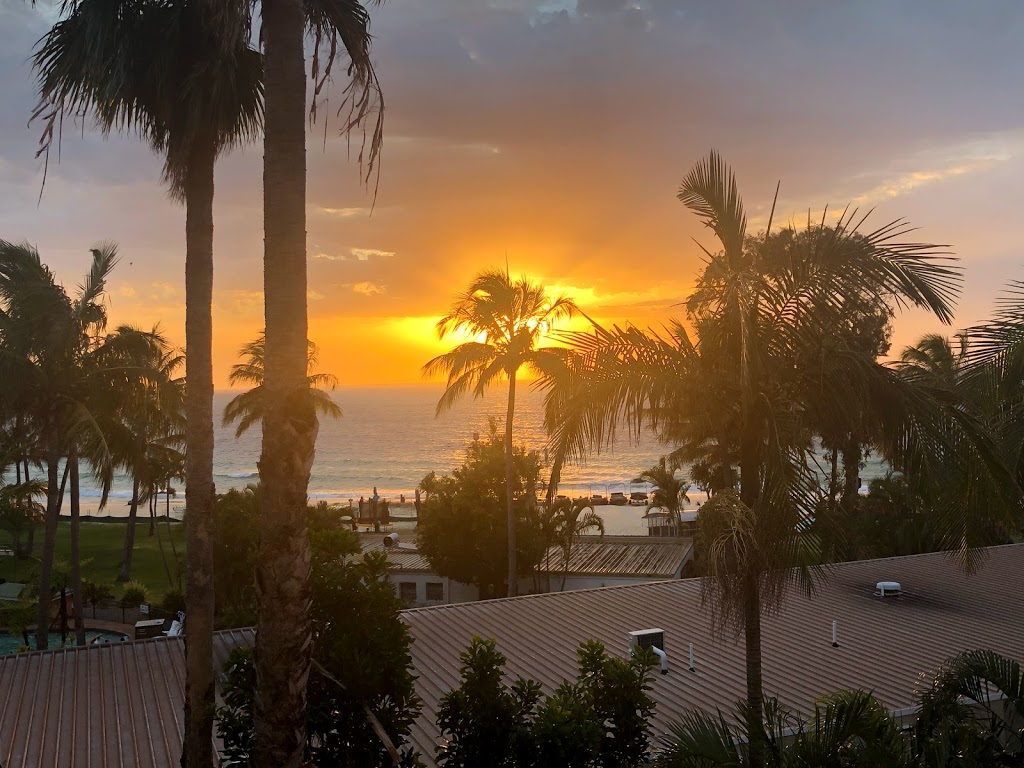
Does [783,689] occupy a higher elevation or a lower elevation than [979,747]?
lower

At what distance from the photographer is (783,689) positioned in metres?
10.7

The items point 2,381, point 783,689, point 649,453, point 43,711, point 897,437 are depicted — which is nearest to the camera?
point 897,437

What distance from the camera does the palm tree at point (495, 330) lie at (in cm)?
2247

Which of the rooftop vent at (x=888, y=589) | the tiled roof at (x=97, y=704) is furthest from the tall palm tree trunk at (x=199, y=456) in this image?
the rooftop vent at (x=888, y=589)

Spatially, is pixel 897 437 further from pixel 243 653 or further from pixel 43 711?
pixel 43 711

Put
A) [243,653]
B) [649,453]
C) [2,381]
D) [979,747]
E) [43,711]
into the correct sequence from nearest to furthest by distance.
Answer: [979,747] < [243,653] < [43,711] < [2,381] < [649,453]

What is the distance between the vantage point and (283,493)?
19.0ft

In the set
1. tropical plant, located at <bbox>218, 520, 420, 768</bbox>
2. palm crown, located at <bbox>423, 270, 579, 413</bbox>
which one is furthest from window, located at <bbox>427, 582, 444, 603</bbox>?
tropical plant, located at <bbox>218, 520, 420, 768</bbox>

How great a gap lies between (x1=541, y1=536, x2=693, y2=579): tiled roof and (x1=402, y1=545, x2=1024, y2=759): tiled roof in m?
8.84

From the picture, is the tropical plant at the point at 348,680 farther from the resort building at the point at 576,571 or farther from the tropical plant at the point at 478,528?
the tropical plant at the point at 478,528

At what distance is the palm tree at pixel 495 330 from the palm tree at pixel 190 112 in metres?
13.3

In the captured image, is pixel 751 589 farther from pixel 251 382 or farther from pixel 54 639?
pixel 251 382

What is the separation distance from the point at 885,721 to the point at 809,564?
154cm

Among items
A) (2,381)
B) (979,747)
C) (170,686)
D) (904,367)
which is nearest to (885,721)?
(979,747)
